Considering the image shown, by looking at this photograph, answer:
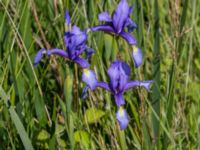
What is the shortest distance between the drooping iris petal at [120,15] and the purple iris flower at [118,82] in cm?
12

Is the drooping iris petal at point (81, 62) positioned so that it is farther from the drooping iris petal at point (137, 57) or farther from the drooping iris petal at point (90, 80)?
the drooping iris petal at point (137, 57)

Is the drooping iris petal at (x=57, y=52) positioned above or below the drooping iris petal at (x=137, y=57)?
above

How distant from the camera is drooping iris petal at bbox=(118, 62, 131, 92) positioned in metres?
1.43

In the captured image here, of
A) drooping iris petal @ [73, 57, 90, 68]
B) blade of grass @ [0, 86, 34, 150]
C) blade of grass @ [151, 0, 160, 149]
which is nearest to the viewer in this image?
blade of grass @ [0, 86, 34, 150]

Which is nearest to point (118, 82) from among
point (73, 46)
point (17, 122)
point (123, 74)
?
point (123, 74)

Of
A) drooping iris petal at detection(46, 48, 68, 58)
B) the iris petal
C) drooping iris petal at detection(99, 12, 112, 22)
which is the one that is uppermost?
drooping iris petal at detection(99, 12, 112, 22)

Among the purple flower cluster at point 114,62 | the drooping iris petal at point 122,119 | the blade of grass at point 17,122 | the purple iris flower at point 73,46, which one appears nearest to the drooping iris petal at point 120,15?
the purple flower cluster at point 114,62

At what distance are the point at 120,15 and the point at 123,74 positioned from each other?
0.17 m

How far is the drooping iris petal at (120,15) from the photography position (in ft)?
4.87

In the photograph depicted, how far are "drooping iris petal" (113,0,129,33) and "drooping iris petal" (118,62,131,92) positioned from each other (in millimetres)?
120

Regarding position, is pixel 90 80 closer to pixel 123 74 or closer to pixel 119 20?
pixel 123 74

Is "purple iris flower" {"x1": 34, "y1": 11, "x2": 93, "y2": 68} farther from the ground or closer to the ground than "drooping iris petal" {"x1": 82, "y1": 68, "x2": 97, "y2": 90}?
farther from the ground

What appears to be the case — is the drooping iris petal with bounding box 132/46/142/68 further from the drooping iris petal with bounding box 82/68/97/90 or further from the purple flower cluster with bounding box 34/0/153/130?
the drooping iris petal with bounding box 82/68/97/90

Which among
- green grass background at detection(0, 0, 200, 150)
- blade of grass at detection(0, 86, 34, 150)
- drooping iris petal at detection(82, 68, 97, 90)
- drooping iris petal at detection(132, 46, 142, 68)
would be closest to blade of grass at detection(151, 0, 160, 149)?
green grass background at detection(0, 0, 200, 150)
